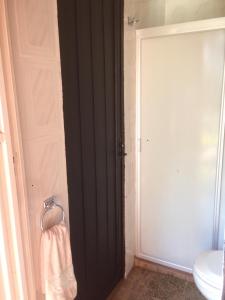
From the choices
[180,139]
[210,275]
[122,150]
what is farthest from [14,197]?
[180,139]

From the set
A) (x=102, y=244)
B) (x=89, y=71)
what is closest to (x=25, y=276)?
(x=102, y=244)

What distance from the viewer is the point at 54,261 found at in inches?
43.6

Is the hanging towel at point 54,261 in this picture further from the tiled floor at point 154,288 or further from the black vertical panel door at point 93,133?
the tiled floor at point 154,288

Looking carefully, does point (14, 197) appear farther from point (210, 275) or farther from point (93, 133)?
point (210, 275)

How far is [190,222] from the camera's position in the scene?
2.03 metres

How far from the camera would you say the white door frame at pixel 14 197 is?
888mm

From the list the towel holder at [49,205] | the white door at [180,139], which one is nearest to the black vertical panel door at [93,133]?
the towel holder at [49,205]

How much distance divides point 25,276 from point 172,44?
1.70 meters

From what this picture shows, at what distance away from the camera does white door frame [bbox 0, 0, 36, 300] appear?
888 mm

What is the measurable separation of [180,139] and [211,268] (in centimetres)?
89

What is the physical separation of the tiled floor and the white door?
0.43ft

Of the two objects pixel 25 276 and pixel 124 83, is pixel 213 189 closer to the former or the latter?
pixel 124 83

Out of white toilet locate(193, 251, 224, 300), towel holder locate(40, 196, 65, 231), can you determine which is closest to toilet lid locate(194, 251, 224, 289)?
white toilet locate(193, 251, 224, 300)

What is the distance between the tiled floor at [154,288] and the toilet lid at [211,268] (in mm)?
460
